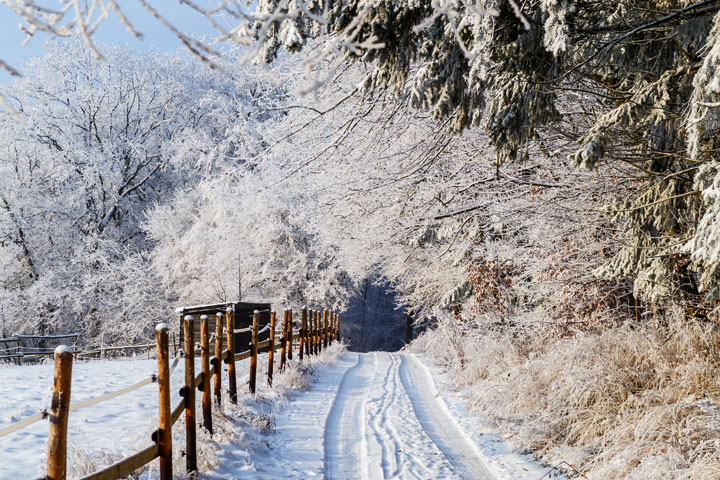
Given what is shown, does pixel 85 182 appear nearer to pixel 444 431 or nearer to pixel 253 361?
pixel 253 361

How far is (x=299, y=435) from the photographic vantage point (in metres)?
5.84

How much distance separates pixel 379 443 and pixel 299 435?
3.13ft

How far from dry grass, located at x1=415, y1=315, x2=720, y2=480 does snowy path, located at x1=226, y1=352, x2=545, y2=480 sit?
0.44m

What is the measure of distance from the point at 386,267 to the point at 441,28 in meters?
13.0

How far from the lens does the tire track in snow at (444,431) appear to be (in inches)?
198

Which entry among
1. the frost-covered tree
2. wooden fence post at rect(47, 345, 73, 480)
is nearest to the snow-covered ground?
wooden fence post at rect(47, 345, 73, 480)

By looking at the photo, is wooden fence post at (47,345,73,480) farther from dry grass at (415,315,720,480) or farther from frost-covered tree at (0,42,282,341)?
frost-covered tree at (0,42,282,341)

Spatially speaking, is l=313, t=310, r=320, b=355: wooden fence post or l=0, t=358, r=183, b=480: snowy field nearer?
l=0, t=358, r=183, b=480: snowy field

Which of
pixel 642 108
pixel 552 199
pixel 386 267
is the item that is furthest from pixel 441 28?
pixel 386 267

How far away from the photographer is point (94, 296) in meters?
22.7

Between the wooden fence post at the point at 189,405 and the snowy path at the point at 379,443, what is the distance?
299 mm

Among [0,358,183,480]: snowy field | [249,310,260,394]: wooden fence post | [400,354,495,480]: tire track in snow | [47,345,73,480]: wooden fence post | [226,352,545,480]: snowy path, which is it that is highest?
[47,345,73,480]: wooden fence post

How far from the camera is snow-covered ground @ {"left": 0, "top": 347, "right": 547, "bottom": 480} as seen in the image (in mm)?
4535

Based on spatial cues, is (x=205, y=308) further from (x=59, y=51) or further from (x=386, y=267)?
(x=59, y=51)
